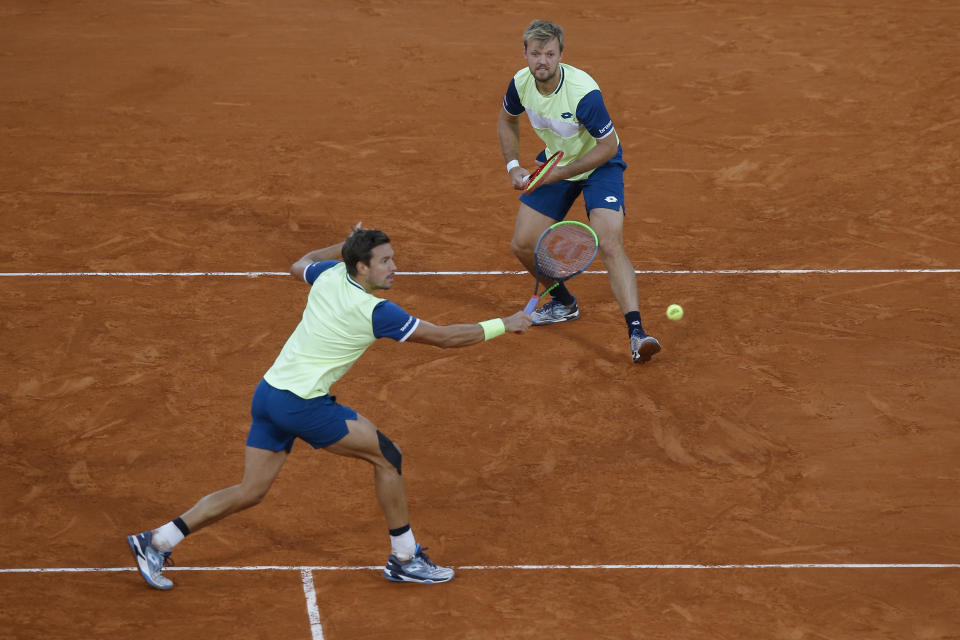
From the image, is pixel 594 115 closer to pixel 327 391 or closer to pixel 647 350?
pixel 647 350

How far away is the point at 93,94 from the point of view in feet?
46.1

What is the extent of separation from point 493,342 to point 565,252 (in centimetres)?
140

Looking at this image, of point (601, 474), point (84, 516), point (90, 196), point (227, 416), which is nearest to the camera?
point (84, 516)

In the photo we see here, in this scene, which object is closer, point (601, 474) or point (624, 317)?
point (601, 474)

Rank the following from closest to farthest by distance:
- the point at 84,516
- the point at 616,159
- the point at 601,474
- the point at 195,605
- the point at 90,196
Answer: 1. the point at 195,605
2. the point at 84,516
3. the point at 601,474
4. the point at 616,159
5. the point at 90,196

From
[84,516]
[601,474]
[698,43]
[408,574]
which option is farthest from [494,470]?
[698,43]

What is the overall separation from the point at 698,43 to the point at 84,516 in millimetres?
10354

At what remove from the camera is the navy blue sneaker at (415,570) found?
6.96 metres

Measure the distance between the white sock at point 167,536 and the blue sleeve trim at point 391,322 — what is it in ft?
5.17

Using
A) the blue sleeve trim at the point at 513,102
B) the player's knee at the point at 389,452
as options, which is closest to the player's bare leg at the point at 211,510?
the player's knee at the point at 389,452

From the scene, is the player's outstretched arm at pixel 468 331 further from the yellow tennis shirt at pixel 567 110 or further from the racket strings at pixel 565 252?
the yellow tennis shirt at pixel 567 110

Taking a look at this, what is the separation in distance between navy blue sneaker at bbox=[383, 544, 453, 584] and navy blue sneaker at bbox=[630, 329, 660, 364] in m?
2.72

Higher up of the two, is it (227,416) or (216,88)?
(216,88)

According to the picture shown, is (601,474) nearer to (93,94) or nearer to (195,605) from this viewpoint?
(195,605)
